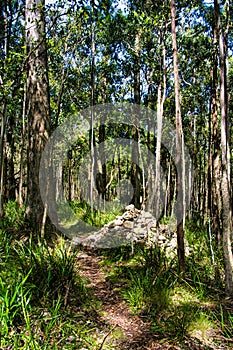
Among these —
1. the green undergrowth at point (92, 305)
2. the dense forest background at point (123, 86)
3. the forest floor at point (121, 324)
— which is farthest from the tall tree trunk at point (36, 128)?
the forest floor at point (121, 324)

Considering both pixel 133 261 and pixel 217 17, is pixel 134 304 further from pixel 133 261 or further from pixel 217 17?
pixel 217 17

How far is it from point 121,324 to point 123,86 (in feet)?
43.8

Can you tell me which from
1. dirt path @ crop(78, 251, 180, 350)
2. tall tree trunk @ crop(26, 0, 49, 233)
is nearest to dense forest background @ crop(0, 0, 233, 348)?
tall tree trunk @ crop(26, 0, 49, 233)

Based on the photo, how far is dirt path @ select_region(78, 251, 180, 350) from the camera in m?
3.23

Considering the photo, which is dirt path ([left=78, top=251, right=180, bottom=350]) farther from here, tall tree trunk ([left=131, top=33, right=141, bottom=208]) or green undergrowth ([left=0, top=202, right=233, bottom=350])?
tall tree trunk ([left=131, top=33, right=141, bottom=208])

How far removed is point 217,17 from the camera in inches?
186

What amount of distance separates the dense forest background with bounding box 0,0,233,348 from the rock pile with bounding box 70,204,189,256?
51cm

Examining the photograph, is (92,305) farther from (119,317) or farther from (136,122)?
(136,122)

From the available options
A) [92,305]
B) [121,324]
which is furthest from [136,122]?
[121,324]

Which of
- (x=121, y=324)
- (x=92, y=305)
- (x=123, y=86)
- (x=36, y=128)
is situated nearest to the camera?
(x=121, y=324)

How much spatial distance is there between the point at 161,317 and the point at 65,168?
76.9ft

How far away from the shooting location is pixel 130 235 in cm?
758

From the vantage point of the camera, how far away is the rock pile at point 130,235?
7102 mm

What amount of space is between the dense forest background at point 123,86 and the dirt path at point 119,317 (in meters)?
1.13
